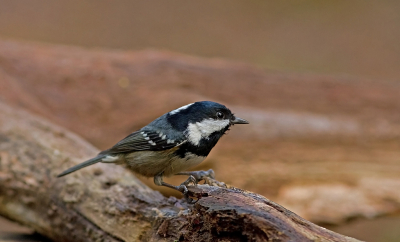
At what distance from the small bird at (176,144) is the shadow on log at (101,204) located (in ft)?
0.55

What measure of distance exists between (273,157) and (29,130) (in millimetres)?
2875

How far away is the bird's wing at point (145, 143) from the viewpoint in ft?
10.8

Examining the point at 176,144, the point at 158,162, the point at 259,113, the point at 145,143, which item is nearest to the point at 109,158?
the point at 145,143

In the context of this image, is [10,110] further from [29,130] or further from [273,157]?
[273,157]

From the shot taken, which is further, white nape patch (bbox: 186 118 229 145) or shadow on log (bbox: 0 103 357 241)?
white nape patch (bbox: 186 118 229 145)

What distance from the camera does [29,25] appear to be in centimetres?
928

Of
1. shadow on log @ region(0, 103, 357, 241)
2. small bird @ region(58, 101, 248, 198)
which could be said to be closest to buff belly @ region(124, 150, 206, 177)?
small bird @ region(58, 101, 248, 198)

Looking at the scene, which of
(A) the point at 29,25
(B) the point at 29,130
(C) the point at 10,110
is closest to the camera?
(B) the point at 29,130

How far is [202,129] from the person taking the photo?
3.27m

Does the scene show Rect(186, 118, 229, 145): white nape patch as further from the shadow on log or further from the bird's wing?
the shadow on log

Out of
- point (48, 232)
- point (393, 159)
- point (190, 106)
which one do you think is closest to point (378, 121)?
point (393, 159)

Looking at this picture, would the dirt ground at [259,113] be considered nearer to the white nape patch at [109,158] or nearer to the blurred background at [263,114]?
the blurred background at [263,114]

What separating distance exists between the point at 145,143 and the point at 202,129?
560 millimetres

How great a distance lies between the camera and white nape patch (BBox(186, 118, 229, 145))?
127 inches
